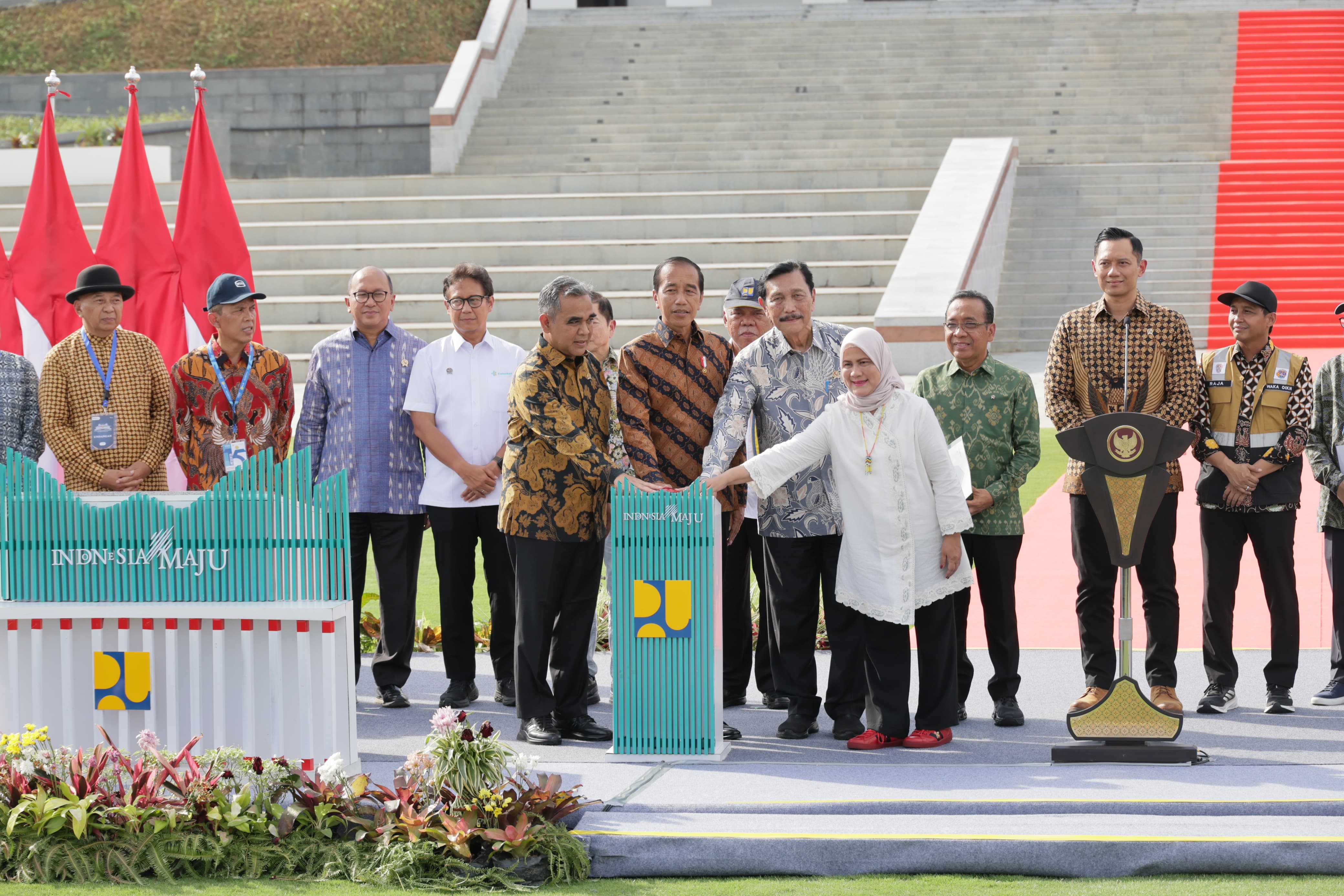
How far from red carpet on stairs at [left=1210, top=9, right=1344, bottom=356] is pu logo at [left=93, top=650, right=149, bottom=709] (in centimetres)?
1215

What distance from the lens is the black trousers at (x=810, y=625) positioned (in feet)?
19.5

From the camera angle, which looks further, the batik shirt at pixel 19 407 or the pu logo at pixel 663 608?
the batik shirt at pixel 19 407

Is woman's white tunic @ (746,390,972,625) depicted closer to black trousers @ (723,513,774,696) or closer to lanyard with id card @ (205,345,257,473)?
black trousers @ (723,513,774,696)

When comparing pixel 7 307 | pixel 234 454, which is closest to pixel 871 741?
pixel 234 454

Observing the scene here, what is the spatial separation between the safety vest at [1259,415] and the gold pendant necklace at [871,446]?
156 centimetres

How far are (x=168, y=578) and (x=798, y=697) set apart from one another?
2.55 meters

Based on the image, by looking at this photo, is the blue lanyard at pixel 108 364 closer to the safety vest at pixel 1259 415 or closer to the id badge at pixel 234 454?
the id badge at pixel 234 454

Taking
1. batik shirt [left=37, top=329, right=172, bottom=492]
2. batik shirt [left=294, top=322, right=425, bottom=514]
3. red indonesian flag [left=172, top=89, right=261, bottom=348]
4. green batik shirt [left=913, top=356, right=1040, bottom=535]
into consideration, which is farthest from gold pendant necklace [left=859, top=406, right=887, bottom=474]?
red indonesian flag [left=172, top=89, right=261, bottom=348]

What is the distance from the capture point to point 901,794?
16.1 feet

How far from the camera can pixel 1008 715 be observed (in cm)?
613

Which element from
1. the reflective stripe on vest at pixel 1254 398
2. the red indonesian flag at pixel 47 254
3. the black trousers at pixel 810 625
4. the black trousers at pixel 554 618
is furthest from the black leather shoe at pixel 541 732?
the red indonesian flag at pixel 47 254

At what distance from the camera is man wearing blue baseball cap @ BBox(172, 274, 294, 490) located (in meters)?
6.37

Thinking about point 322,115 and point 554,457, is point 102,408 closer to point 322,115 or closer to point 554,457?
point 554,457

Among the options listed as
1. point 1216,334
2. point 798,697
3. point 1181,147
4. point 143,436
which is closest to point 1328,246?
point 1216,334
